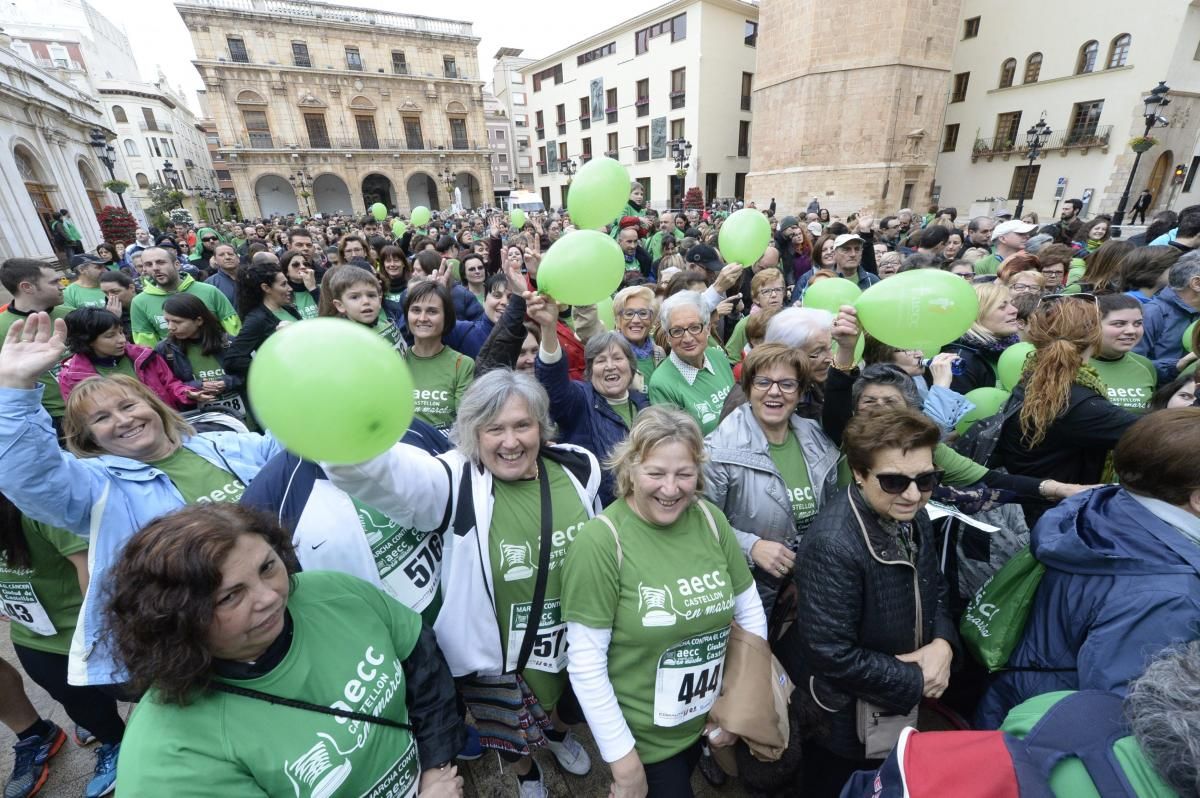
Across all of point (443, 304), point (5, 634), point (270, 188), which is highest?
point (270, 188)

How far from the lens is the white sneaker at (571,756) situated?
231 cm

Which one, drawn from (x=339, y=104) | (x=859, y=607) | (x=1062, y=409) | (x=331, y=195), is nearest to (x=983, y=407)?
(x=1062, y=409)

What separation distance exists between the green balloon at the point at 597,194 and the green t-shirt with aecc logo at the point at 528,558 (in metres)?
2.64

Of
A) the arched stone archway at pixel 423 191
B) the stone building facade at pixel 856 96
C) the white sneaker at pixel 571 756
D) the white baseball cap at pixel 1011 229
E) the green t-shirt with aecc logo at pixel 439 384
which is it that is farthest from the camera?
the arched stone archway at pixel 423 191

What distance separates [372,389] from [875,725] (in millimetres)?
1968

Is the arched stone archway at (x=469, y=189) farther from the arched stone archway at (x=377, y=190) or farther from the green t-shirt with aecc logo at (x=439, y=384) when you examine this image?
the green t-shirt with aecc logo at (x=439, y=384)

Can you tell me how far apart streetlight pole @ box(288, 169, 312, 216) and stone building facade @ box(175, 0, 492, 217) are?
10cm

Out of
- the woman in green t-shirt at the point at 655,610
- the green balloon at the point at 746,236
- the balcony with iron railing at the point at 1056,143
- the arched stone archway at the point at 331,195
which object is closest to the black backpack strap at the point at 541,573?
the woman in green t-shirt at the point at 655,610

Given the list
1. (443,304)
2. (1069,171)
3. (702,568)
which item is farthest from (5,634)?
(1069,171)

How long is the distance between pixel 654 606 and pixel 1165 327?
4118mm

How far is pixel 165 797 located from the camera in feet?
3.49

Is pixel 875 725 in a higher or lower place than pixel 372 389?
lower

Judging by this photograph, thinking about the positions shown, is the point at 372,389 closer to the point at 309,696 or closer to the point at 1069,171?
the point at 309,696

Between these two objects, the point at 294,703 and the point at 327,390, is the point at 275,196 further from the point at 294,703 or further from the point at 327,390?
the point at 294,703
